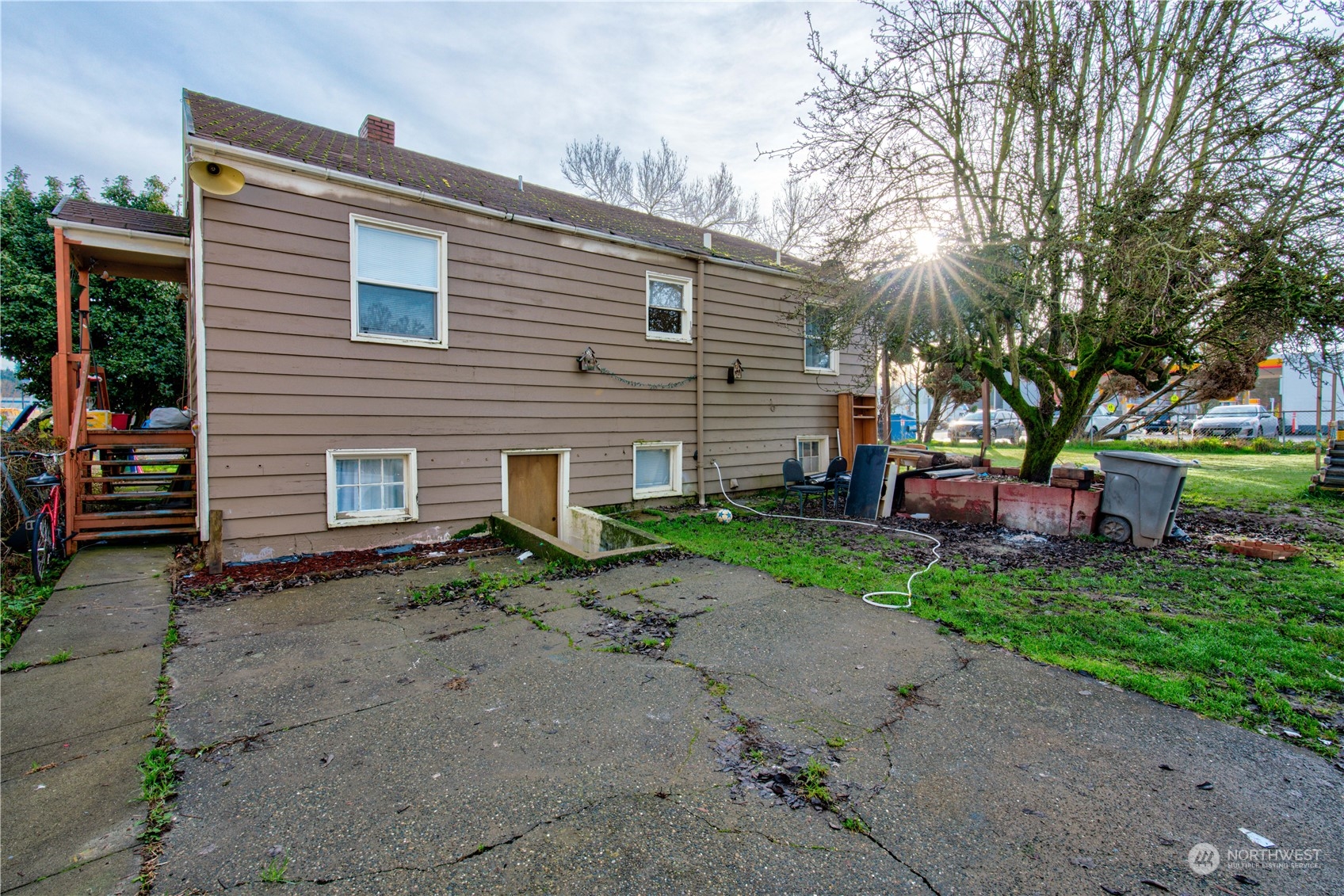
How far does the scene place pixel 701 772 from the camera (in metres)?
2.29

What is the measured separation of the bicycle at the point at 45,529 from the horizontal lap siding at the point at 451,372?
4.43 ft

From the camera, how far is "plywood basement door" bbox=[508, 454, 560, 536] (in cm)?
746

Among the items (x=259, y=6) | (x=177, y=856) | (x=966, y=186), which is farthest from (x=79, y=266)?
(x=966, y=186)

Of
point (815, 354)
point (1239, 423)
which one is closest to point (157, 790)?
point (815, 354)

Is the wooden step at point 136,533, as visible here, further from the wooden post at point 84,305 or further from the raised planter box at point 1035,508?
the raised planter box at point 1035,508

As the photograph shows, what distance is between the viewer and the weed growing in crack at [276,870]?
176 centimetres

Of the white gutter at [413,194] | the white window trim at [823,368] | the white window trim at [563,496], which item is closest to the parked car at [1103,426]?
the white window trim at [823,368]

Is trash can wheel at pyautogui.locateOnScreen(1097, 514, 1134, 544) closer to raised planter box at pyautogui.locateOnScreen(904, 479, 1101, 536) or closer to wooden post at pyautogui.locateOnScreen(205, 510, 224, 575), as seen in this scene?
raised planter box at pyautogui.locateOnScreen(904, 479, 1101, 536)

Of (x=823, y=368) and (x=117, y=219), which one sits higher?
(x=117, y=219)

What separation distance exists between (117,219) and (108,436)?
3157 mm

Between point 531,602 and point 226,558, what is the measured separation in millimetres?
3343

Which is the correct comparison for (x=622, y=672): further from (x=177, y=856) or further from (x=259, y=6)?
(x=259, y=6)

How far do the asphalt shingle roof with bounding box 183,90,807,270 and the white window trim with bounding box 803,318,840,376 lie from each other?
119 cm

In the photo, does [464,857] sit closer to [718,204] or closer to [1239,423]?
[718,204]
